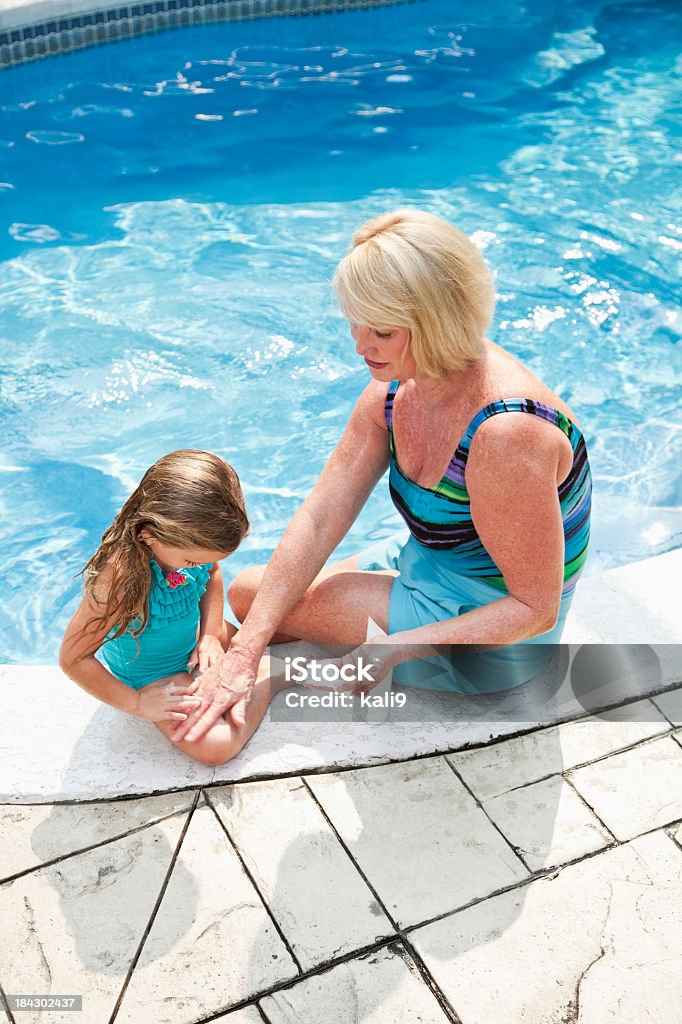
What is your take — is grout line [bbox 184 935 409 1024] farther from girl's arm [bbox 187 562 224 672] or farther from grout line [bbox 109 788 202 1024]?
girl's arm [bbox 187 562 224 672]

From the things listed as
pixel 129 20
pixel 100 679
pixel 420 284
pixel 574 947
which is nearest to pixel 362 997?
pixel 574 947

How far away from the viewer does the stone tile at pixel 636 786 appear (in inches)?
99.9

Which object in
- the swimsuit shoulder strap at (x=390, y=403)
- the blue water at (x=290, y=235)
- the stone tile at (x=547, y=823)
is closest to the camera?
the stone tile at (x=547, y=823)

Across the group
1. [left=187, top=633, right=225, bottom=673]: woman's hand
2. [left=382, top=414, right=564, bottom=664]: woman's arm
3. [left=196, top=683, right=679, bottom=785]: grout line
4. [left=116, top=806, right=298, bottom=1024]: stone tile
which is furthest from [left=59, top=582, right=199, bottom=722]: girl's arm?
[left=382, top=414, right=564, bottom=664]: woman's arm

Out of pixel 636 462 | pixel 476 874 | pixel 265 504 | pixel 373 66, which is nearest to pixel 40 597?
pixel 265 504

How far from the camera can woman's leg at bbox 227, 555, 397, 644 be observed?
2.83m

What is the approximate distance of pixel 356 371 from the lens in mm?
5211

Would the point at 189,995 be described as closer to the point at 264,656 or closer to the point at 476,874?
the point at 476,874

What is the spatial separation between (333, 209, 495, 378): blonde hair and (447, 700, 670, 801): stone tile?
1094 millimetres

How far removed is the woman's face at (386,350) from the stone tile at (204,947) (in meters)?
1.27

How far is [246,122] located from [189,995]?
20.5 feet

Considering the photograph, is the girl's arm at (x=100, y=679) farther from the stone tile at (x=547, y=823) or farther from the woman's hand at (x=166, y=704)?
the stone tile at (x=547, y=823)

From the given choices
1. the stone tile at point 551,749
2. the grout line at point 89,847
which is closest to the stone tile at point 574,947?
the stone tile at point 551,749

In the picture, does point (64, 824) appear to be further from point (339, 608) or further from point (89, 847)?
point (339, 608)
